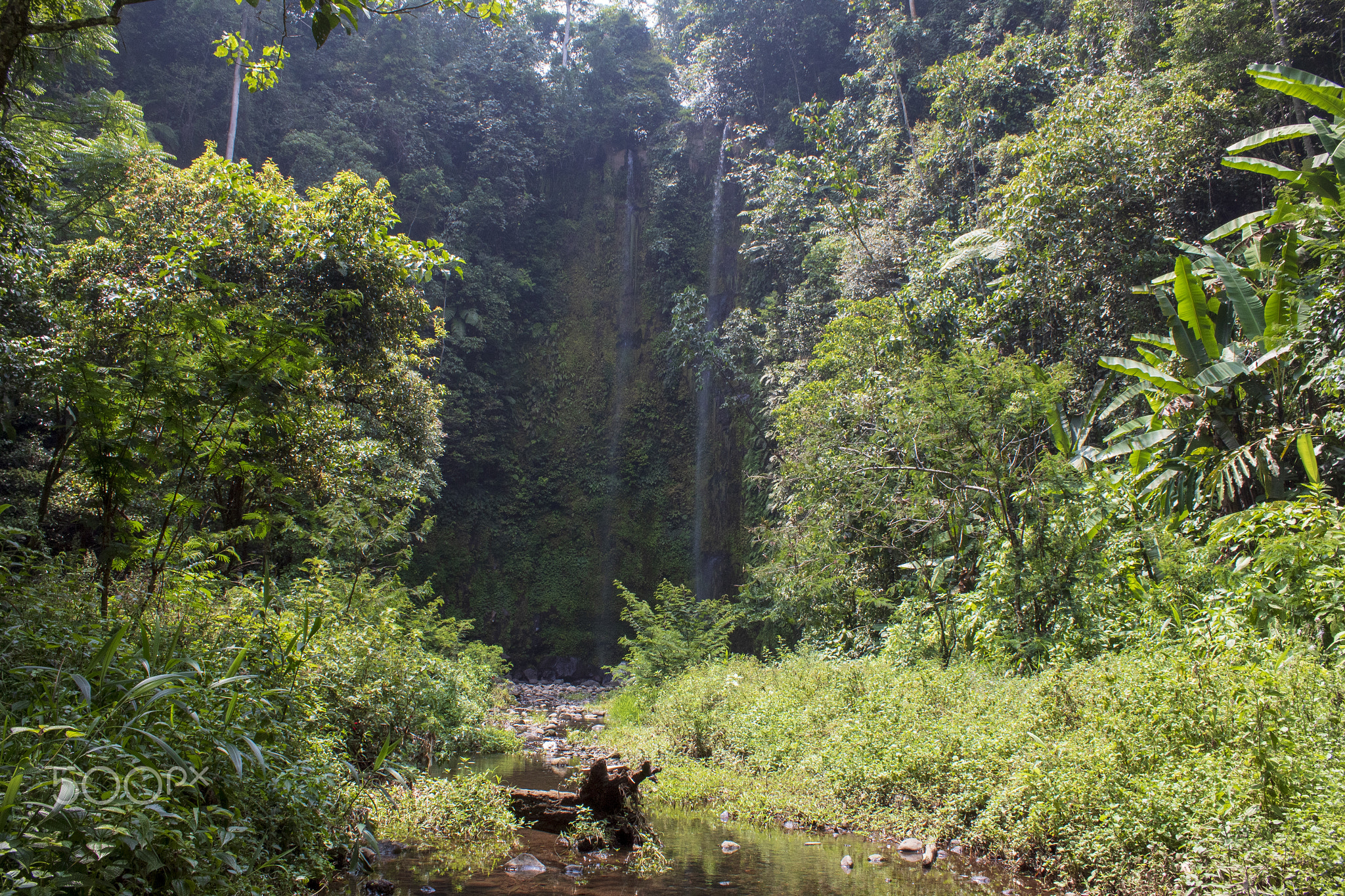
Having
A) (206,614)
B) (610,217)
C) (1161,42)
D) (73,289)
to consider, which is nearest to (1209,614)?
(206,614)

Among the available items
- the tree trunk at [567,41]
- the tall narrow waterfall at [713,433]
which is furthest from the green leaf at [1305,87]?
the tree trunk at [567,41]

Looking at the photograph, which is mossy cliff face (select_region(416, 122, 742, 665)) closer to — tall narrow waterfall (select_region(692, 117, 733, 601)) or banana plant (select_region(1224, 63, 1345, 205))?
tall narrow waterfall (select_region(692, 117, 733, 601))

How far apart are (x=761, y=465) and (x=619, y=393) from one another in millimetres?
7305

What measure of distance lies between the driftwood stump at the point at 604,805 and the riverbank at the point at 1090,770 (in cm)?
123

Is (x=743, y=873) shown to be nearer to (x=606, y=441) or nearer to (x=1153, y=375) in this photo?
(x=1153, y=375)

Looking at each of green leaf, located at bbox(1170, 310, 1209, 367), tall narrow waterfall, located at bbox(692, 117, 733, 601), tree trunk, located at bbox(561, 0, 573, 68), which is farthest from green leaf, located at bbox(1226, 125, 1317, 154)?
tree trunk, located at bbox(561, 0, 573, 68)

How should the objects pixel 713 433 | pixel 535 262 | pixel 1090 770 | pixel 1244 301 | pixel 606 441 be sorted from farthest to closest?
pixel 535 262, pixel 606 441, pixel 713 433, pixel 1244 301, pixel 1090 770

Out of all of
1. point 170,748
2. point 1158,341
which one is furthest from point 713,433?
point 170,748

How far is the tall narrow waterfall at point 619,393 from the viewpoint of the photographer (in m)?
20.9

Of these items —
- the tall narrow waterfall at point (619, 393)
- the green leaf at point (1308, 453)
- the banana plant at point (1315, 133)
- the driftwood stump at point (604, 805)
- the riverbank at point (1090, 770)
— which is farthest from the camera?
the tall narrow waterfall at point (619, 393)

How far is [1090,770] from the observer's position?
4.24 m

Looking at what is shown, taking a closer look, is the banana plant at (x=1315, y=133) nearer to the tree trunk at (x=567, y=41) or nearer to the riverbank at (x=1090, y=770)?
the riverbank at (x=1090, y=770)

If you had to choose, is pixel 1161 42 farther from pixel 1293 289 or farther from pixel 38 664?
pixel 38 664

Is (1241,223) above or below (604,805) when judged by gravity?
above
